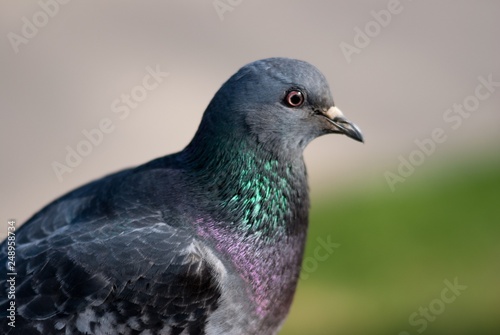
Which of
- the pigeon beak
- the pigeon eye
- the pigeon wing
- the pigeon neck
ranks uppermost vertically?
the pigeon eye

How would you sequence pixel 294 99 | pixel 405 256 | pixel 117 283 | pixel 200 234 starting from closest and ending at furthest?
pixel 117 283 → pixel 200 234 → pixel 294 99 → pixel 405 256

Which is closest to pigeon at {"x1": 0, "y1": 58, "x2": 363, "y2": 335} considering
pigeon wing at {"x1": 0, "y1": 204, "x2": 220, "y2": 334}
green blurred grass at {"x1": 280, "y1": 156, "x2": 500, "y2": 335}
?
pigeon wing at {"x1": 0, "y1": 204, "x2": 220, "y2": 334}

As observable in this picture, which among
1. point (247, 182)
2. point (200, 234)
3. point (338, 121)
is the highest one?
point (338, 121)

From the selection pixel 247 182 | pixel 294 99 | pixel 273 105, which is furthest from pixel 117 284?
pixel 294 99

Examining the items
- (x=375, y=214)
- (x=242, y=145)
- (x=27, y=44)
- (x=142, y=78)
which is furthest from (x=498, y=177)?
(x=27, y=44)

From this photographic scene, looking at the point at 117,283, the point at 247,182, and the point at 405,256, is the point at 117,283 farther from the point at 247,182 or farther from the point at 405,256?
the point at 405,256

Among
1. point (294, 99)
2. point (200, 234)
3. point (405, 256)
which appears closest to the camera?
point (200, 234)

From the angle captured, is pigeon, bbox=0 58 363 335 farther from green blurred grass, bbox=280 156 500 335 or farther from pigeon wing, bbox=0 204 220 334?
green blurred grass, bbox=280 156 500 335
